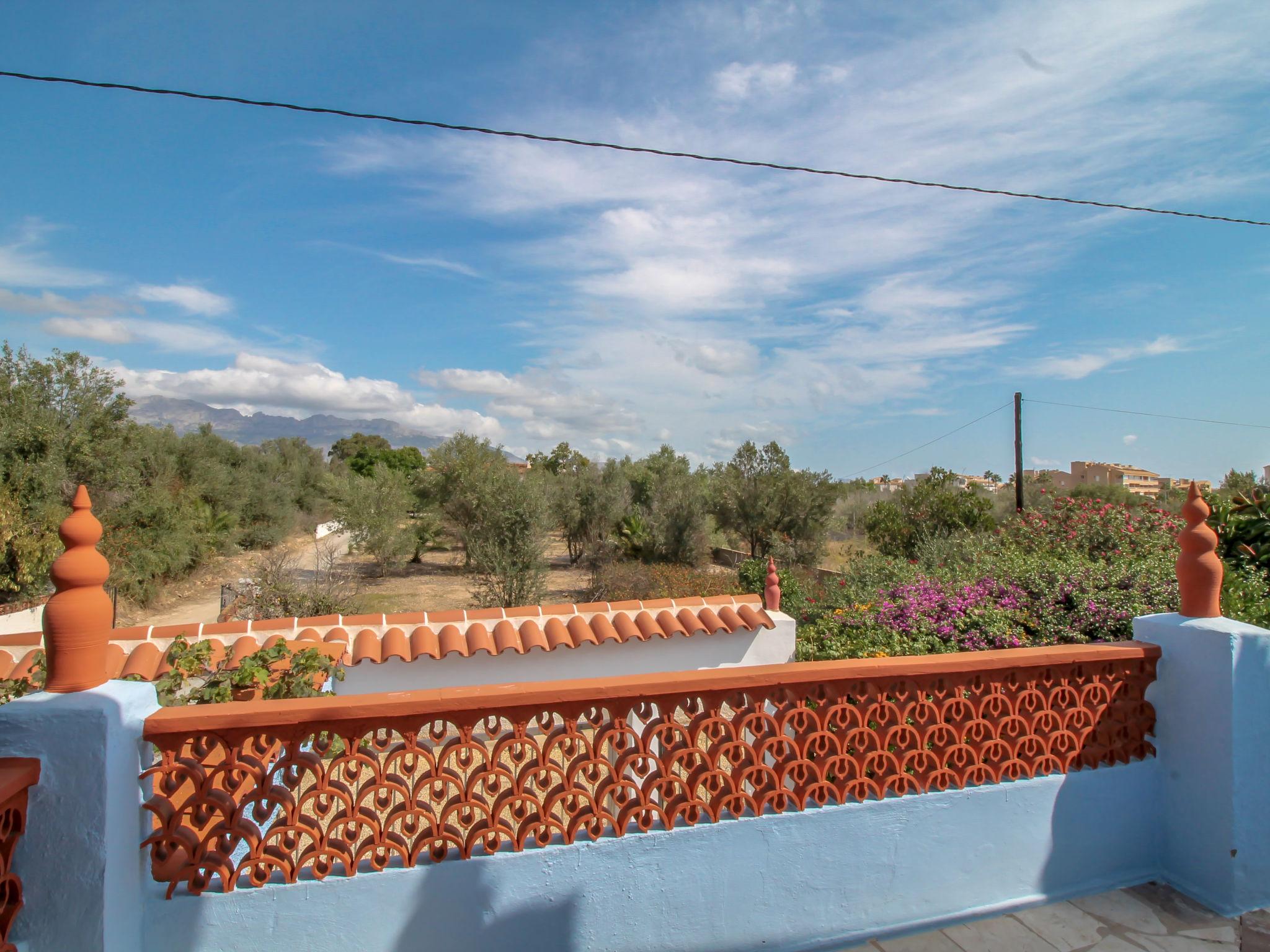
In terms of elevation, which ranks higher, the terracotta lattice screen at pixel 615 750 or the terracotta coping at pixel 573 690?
the terracotta coping at pixel 573 690

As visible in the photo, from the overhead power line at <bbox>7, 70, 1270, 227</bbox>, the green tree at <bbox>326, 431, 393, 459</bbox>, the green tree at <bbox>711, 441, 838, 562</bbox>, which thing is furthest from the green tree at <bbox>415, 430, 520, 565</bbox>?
the green tree at <bbox>326, 431, 393, 459</bbox>

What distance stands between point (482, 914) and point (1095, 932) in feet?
7.20

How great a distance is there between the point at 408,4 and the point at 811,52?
123 inches

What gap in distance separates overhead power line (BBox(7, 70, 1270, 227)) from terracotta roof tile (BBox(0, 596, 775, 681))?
11.5 ft

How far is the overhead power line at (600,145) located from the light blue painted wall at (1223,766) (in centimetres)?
394

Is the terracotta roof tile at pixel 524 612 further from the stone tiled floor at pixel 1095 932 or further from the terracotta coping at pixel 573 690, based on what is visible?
the stone tiled floor at pixel 1095 932

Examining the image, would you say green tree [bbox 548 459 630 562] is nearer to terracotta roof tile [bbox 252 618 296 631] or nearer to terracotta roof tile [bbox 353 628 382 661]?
terracotta roof tile [bbox 353 628 382 661]

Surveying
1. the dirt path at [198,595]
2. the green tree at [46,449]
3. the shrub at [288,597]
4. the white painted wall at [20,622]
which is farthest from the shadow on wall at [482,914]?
the green tree at [46,449]

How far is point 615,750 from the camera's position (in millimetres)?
2420

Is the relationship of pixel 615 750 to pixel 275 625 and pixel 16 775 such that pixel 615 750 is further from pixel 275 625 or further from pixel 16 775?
pixel 275 625

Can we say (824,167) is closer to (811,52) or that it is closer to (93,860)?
(811,52)

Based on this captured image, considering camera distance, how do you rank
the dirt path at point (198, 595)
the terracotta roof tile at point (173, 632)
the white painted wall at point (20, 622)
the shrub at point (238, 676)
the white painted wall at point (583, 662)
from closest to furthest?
the shrub at point (238, 676)
the terracotta roof tile at point (173, 632)
the white painted wall at point (583, 662)
the white painted wall at point (20, 622)
the dirt path at point (198, 595)

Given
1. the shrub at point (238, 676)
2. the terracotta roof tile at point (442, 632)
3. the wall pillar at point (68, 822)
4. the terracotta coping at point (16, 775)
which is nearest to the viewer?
the terracotta coping at point (16, 775)

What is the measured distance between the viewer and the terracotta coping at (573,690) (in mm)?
1948
